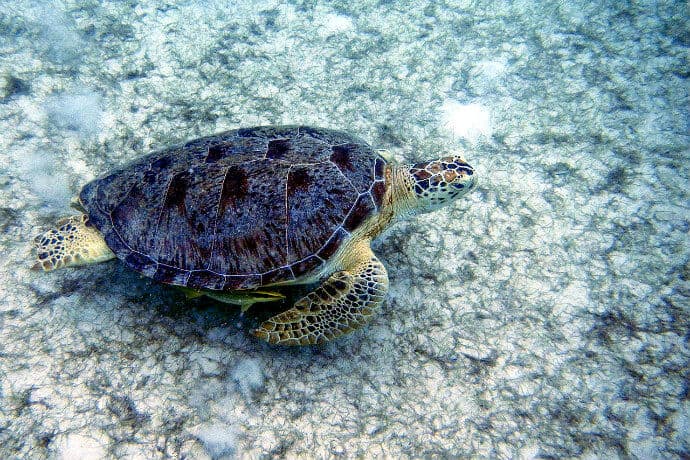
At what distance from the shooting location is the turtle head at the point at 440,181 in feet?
6.38

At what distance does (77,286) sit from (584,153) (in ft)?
10.3

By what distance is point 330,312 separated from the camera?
170 centimetres

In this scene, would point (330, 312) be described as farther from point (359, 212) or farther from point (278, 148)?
point (278, 148)

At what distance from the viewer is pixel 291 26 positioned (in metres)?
3.38

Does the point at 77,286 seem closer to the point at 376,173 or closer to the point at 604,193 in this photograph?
the point at 376,173

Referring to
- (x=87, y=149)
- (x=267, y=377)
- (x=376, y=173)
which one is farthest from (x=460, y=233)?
(x=87, y=149)

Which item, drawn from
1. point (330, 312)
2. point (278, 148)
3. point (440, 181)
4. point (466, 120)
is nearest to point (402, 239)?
point (440, 181)

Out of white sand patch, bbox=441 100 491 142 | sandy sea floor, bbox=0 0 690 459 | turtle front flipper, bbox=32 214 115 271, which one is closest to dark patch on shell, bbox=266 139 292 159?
sandy sea floor, bbox=0 0 690 459

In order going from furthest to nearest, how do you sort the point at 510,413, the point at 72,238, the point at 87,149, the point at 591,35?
the point at 591,35, the point at 87,149, the point at 72,238, the point at 510,413


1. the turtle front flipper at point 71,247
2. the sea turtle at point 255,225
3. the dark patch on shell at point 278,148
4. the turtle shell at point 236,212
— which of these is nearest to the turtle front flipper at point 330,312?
the sea turtle at point 255,225

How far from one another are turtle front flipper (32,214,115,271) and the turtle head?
5.07 feet

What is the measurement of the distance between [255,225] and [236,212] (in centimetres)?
11

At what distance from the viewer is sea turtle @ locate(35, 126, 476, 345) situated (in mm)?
1692

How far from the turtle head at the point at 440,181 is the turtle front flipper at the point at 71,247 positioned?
1.54 m
